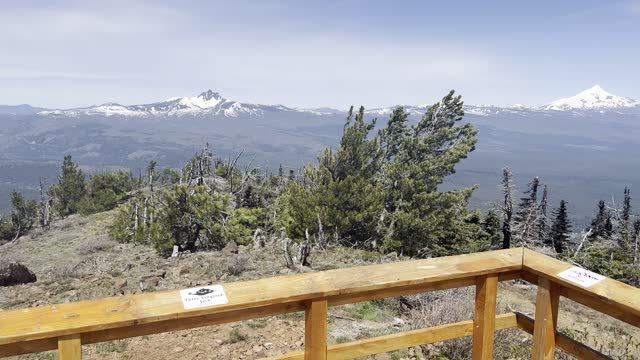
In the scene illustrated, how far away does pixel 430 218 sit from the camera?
29562 millimetres

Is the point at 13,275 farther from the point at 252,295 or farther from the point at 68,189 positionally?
the point at 68,189

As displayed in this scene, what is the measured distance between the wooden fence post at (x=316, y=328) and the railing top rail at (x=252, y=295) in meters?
0.07

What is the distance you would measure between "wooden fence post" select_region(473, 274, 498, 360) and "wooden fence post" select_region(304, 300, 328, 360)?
114cm

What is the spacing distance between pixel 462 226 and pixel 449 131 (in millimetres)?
6505

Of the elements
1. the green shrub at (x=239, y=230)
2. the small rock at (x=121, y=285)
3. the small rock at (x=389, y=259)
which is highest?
the small rock at (x=121, y=285)

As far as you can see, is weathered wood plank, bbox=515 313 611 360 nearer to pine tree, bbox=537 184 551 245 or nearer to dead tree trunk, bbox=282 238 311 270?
dead tree trunk, bbox=282 238 311 270

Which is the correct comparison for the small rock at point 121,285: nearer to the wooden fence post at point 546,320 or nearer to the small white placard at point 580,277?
the wooden fence post at point 546,320

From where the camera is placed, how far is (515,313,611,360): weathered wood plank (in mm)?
2994

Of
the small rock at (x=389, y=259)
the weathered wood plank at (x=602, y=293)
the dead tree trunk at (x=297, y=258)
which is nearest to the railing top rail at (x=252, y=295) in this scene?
the weathered wood plank at (x=602, y=293)

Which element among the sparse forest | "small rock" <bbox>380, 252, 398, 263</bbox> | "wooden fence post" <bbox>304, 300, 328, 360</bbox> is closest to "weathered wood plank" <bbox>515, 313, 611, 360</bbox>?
"wooden fence post" <bbox>304, 300, 328, 360</bbox>

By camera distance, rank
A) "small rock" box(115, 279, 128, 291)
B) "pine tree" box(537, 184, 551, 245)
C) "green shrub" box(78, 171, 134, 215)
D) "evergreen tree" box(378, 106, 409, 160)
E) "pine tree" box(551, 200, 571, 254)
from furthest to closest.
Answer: "green shrub" box(78, 171, 134, 215) < "pine tree" box(551, 200, 571, 254) < "pine tree" box(537, 184, 551, 245) < "evergreen tree" box(378, 106, 409, 160) < "small rock" box(115, 279, 128, 291)

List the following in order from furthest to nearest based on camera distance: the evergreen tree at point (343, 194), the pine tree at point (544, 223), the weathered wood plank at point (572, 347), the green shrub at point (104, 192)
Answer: the green shrub at point (104, 192)
the pine tree at point (544, 223)
the evergreen tree at point (343, 194)
the weathered wood plank at point (572, 347)

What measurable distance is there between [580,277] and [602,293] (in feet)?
0.60

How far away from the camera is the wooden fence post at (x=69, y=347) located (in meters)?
2.21
